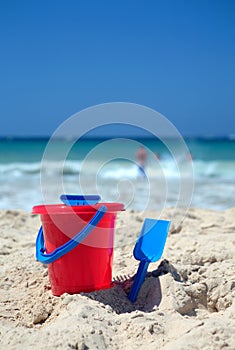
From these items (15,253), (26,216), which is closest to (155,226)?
(15,253)

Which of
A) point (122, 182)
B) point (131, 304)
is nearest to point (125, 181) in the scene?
point (122, 182)

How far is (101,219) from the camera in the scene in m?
2.54

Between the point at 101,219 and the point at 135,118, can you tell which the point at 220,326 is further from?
the point at 135,118

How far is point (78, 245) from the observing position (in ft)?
8.34

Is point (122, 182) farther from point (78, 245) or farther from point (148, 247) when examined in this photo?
point (78, 245)

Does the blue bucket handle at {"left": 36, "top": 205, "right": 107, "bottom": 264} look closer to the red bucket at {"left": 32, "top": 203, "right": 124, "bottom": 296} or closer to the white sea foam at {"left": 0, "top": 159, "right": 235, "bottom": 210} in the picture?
the red bucket at {"left": 32, "top": 203, "right": 124, "bottom": 296}

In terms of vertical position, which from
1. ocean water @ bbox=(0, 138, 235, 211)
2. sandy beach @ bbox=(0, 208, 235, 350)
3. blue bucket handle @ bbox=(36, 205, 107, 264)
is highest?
blue bucket handle @ bbox=(36, 205, 107, 264)

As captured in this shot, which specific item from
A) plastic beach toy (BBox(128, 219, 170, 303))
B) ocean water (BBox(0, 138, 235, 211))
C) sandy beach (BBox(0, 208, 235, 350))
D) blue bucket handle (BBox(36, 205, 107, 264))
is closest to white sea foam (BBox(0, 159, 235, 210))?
ocean water (BBox(0, 138, 235, 211))

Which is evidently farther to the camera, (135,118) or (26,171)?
(26,171)

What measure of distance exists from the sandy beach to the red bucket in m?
0.10

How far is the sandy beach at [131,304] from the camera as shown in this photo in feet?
6.38

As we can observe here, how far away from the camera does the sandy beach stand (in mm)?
1945

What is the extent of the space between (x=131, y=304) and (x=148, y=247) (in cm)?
34

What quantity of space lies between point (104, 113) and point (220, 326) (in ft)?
6.70
